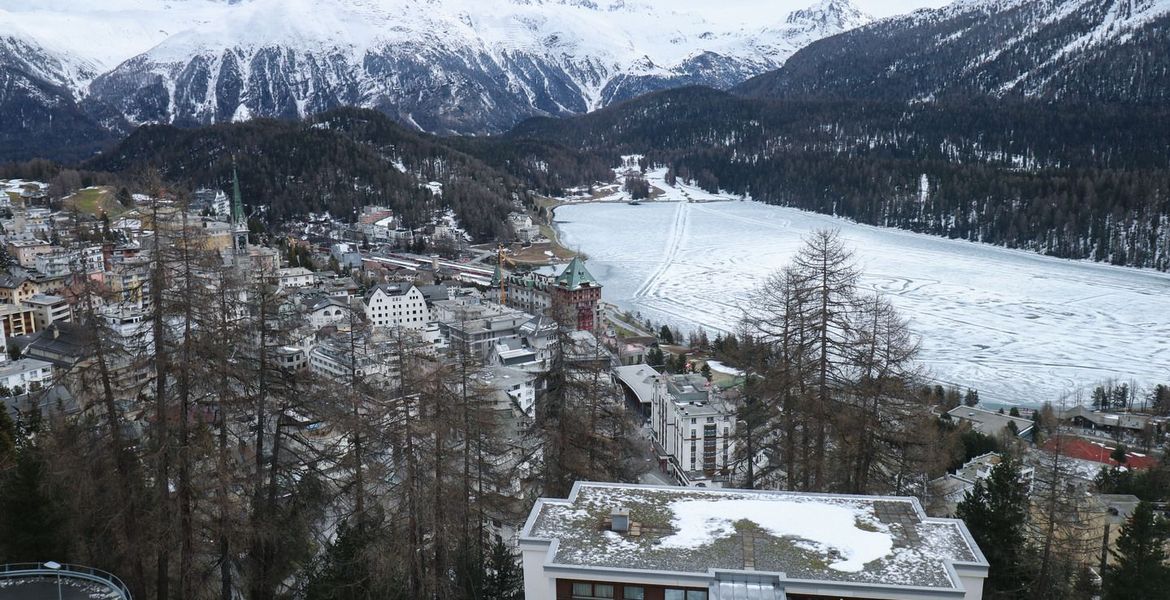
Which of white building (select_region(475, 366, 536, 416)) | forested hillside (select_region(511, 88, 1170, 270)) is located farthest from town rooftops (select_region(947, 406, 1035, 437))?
forested hillside (select_region(511, 88, 1170, 270))

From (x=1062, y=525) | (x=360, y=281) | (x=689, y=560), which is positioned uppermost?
(x=689, y=560)

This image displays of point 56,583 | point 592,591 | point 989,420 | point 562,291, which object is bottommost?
point 989,420

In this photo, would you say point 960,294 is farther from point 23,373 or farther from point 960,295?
point 23,373

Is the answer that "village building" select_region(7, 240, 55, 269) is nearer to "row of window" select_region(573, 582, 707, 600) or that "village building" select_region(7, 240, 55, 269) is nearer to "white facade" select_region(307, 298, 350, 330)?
"white facade" select_region(307, 298, 350, 330)

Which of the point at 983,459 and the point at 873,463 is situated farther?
the point at 983,459

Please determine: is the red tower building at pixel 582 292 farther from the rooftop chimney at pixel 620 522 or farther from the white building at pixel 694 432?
the rooftop chimney at pixel 620 522

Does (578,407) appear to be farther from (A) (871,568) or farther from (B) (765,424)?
(A) (871,568)

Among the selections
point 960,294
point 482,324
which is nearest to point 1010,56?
point 960,294

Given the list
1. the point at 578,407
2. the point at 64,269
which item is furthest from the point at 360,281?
the point at 578,407
